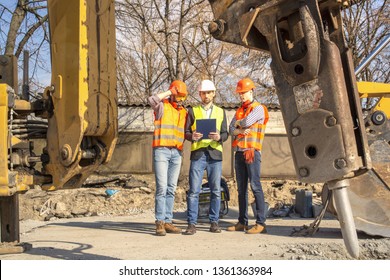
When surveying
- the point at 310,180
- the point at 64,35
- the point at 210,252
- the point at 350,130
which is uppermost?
the point at 64,35

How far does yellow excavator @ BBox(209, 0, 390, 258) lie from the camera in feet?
7.75

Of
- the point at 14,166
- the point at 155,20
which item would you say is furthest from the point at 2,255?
the point at 155,20

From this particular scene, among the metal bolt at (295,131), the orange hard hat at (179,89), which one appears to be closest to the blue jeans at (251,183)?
the orange hard hat at (179,89)

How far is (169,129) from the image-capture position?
685cm

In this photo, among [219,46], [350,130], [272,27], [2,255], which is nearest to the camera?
[350,130]

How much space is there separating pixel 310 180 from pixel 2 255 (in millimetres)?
3934

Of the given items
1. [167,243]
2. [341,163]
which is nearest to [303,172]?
[341,163]

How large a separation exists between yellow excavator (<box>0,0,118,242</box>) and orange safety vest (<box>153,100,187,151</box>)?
2187mm

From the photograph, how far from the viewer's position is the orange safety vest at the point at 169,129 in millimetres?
6789

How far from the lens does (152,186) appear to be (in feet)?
43.2

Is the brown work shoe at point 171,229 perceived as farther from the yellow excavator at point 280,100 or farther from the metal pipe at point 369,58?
the metal pipe at point 369,58

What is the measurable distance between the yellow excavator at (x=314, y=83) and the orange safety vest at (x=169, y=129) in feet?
13.4

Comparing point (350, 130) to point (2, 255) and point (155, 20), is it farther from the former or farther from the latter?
point (155, 20)

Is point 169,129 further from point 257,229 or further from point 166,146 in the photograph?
point 257,229
